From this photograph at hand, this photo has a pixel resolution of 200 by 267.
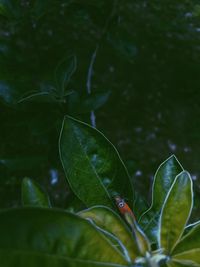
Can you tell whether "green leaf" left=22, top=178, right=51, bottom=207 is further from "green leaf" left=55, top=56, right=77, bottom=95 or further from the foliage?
"green leaf" left=55, top=56, right=77, bottom=95

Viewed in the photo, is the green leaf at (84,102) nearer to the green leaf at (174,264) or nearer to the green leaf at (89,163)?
the green leaf at (89,163)

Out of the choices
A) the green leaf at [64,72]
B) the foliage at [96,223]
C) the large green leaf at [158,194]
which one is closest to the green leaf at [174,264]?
the foliage at [96,223]

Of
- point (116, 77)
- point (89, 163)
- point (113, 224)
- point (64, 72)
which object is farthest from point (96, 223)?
point (116, 77)

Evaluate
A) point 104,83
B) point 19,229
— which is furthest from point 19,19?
point 19,229

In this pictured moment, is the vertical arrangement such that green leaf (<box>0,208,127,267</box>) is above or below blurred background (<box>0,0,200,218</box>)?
above

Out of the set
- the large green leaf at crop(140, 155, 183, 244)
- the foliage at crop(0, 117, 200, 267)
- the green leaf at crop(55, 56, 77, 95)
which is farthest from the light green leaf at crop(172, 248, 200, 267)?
the green leaf at crop(55, 56, 77, 95)
